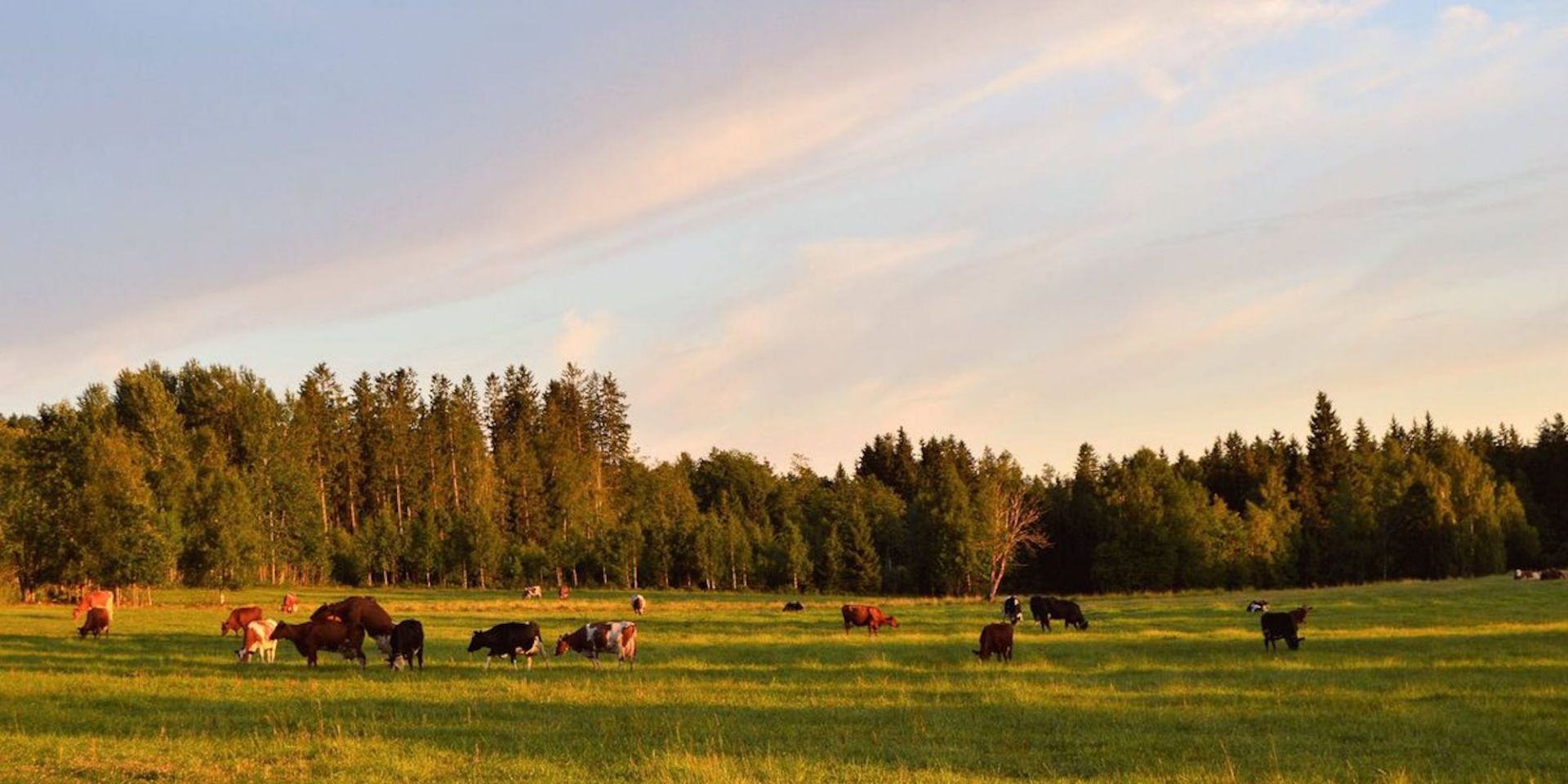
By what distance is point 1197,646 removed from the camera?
3428 centimetres

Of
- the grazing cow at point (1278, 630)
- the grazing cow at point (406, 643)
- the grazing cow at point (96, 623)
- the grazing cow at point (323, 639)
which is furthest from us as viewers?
the grazing cow at point (96, 623)

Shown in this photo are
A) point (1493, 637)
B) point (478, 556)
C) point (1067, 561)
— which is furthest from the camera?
point (1067, 561)

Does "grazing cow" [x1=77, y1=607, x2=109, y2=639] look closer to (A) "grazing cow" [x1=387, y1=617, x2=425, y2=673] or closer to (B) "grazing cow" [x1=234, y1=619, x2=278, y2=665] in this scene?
(B) "grazing cow" [x1=234, y1=619, x2=278, y2=665]

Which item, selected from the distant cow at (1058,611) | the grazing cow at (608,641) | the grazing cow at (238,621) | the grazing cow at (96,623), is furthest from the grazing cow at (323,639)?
the distant cow at (1058,611)

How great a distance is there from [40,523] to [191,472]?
1493 centimetres

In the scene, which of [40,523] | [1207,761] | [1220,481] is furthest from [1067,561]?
[1207,761]

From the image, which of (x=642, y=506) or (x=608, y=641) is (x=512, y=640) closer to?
(x=608, y=641)

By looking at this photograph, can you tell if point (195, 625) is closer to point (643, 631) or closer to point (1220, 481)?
point (643, 631)

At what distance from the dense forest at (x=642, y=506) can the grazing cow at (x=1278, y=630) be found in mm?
51207

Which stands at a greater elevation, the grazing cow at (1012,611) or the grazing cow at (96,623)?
the grazing cow at (96,623)

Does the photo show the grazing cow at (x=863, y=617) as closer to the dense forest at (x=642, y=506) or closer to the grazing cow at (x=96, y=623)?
the grazing cow at (x=96, y=623)

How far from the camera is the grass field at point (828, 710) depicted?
1551 cm

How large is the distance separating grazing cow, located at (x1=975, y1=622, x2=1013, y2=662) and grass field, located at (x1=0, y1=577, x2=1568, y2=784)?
0.44 meters

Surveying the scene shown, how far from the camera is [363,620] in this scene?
3155 cm
